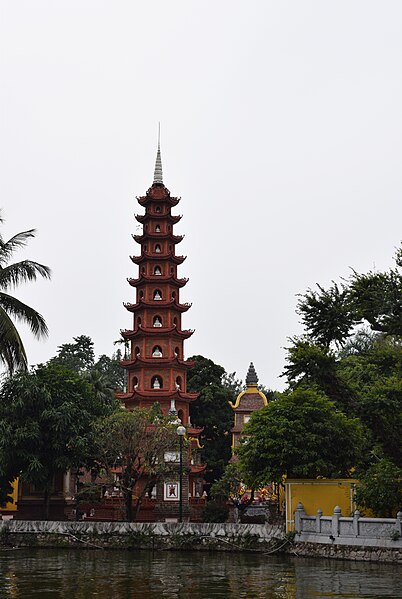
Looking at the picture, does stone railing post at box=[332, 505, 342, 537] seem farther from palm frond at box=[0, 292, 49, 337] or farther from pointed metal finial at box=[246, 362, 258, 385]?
pointed metal finial at box=[246, 362, 258, 385]

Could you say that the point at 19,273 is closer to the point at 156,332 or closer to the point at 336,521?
the point at 336,521

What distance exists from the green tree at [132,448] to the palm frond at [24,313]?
9349 millimetres

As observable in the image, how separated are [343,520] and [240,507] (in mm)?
10857

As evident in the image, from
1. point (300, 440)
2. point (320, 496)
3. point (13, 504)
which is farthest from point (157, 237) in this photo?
point (320, 496)

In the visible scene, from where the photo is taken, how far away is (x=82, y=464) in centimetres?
3494

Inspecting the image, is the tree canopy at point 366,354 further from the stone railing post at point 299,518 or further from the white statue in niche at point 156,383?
the white statue in niche at point 156,383

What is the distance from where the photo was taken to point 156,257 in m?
48.9

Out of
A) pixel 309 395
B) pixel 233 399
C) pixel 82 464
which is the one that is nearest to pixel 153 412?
pixel 82 464

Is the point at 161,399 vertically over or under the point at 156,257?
under

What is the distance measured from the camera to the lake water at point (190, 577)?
15.5m

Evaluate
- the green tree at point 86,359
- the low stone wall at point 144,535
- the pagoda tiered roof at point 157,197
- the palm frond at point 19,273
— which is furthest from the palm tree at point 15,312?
the green tree at point 86,359

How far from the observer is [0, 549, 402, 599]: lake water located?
1545 cm

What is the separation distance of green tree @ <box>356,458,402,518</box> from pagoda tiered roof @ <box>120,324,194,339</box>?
76.5 ft

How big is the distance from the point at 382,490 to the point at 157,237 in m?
28.8
